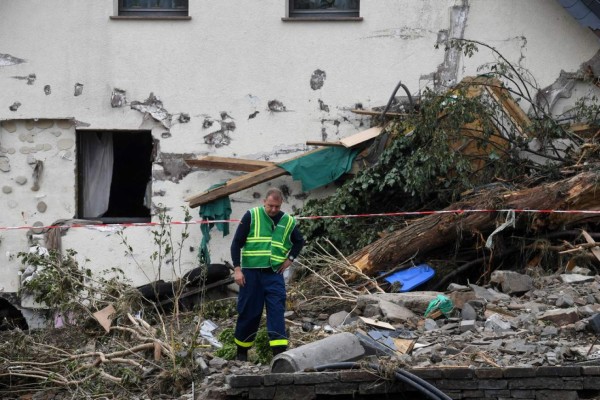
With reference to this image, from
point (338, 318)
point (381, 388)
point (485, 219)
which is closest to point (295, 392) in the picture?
point (381, 388)

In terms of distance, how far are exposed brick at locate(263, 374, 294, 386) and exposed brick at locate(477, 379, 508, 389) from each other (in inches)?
53.8

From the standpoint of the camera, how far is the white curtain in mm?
14883

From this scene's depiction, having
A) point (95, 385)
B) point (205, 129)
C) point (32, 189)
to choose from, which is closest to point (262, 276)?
point (95, 385)

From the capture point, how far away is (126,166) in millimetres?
15406

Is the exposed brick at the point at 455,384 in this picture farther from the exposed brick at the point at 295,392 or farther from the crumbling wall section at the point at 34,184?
the crumbling wall section at the point at 34,184

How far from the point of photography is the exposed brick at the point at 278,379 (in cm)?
830

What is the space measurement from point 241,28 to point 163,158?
1.91m

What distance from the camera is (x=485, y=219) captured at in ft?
39.8

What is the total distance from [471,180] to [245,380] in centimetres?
549

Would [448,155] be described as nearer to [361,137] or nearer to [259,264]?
[361,137]

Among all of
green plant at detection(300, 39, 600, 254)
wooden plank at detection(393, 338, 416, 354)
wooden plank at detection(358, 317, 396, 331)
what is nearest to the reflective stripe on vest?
wooden plank at detection(358, 317, 396, 331)

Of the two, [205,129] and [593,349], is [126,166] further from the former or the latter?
[593,349]

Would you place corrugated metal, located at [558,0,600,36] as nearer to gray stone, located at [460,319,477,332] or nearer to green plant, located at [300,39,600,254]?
green plant, located at [300,39,600,254]

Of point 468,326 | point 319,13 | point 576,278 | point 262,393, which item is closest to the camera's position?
point 262,393
